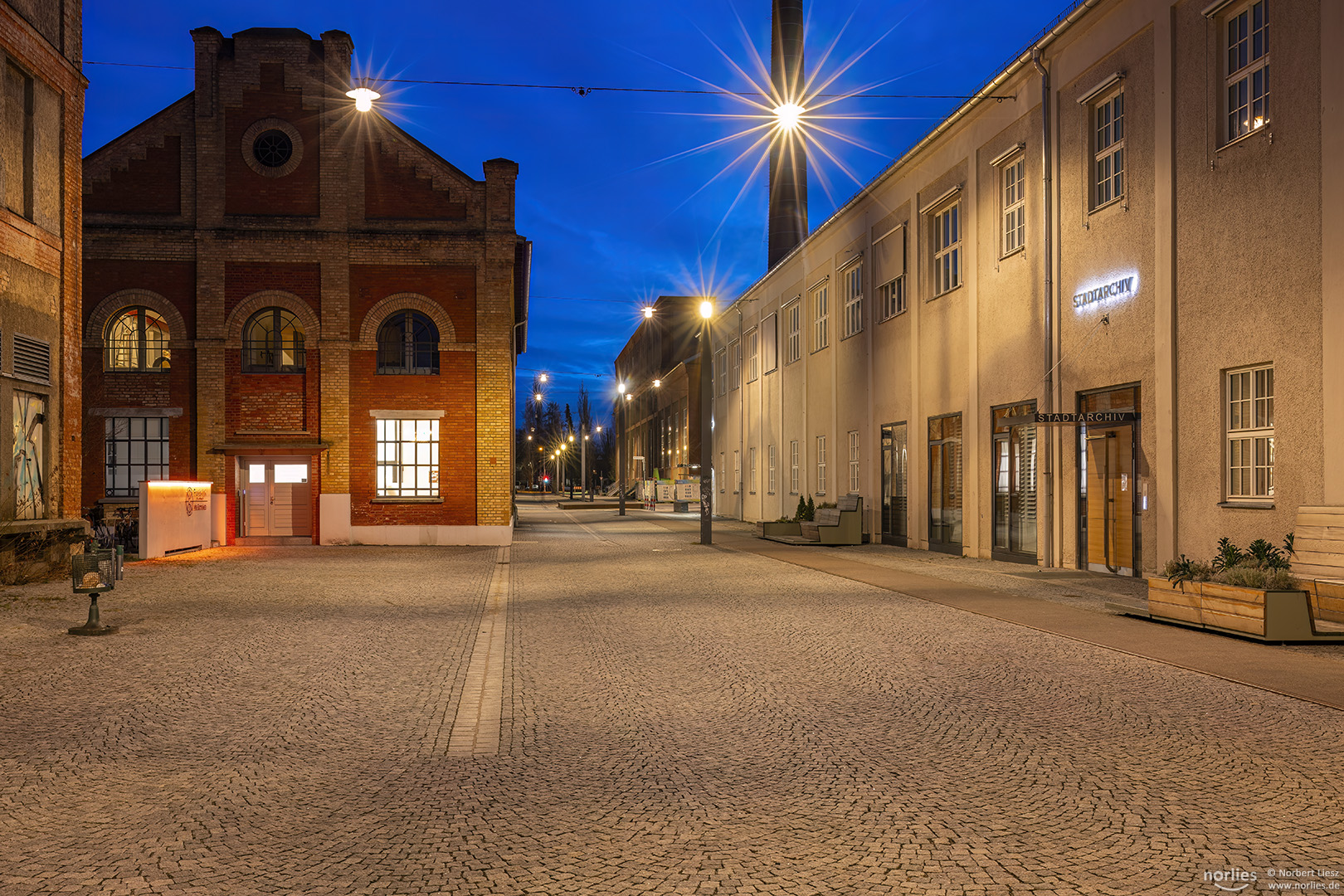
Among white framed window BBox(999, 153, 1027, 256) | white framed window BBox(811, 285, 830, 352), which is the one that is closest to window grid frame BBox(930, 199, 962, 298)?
white framed window BBox(999, 153, 1027, 256)

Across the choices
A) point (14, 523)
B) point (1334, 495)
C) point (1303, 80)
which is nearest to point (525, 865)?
point (1334, 495)

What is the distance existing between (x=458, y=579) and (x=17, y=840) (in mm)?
12070

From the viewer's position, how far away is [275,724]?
21.4ft

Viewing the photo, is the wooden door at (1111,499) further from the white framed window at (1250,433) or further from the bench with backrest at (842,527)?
the bench with backrest at (842,527)

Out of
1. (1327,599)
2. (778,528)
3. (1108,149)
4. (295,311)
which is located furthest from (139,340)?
(1327,599)

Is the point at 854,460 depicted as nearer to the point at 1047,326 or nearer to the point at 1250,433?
the point at 1047,326

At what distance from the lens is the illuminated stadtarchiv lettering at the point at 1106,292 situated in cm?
1538

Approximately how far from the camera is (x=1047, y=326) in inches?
687

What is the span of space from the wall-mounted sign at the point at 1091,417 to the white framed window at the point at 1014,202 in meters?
3.98

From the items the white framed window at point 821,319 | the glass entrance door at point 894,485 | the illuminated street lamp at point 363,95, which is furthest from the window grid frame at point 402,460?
the white framed window at point 821,319

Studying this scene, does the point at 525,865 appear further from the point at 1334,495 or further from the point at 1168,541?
the point at 1168,541

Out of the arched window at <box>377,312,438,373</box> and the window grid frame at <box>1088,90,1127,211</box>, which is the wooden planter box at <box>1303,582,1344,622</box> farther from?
the arched window at <box>377,312,438,373</box>

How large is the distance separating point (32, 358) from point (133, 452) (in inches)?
326

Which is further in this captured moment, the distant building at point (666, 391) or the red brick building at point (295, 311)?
the distant building at point (666, 391)
